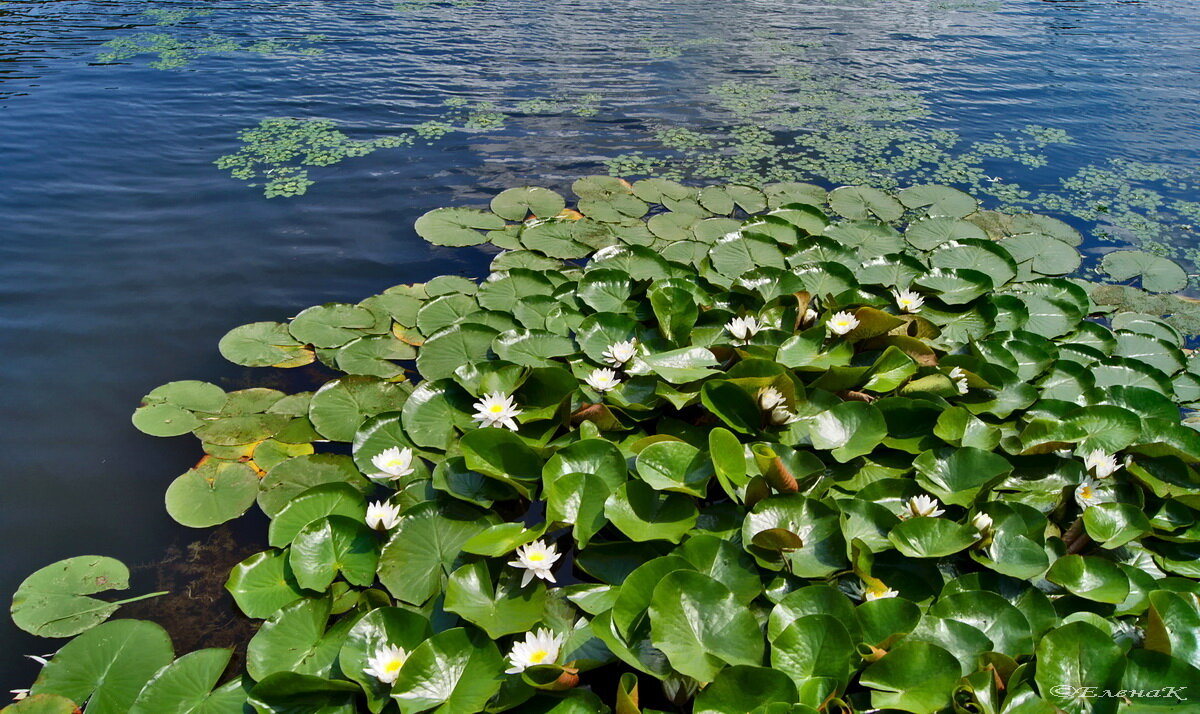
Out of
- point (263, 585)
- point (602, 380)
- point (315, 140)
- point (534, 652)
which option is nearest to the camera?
point (534, 652)

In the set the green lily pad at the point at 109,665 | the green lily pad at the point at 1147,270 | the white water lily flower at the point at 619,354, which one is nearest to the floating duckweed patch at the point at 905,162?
the green lily pad at the point at 1147,270

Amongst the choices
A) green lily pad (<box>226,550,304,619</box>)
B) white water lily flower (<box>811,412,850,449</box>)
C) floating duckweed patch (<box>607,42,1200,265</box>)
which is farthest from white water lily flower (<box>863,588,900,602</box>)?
floating duckweed patch (<box>607,42,1200,265</box>)

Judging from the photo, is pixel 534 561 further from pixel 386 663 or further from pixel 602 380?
pixel 602 380

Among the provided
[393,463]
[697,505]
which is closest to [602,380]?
[697,505]

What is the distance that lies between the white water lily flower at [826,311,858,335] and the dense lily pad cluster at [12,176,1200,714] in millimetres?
A: 40

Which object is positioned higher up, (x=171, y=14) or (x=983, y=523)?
(x=171, y=14)

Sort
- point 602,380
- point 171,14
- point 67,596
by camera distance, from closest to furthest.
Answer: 1. point 67,596
2. point 602,380
3. point 171,14

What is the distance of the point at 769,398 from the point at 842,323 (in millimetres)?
632

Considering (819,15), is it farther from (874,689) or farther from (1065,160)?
(874,689)

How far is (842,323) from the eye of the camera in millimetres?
2734

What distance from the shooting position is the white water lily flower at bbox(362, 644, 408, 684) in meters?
1.68

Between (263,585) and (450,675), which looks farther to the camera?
(263,585)

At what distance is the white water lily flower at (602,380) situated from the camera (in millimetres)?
2570

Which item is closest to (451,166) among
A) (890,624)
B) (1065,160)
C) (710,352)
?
(710,352)
